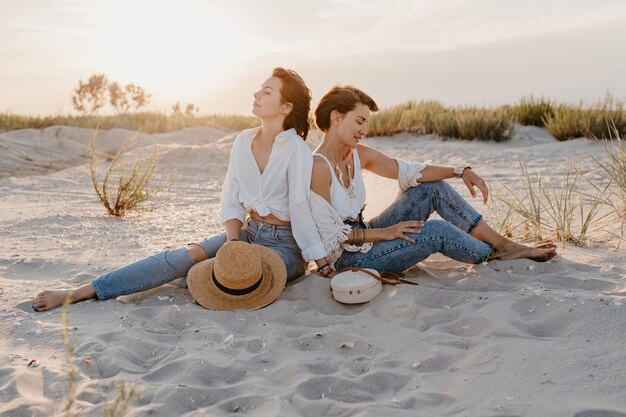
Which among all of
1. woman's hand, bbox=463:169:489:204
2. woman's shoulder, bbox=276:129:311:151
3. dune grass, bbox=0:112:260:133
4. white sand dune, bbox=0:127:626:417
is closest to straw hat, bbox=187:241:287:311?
white sand dune, bbox=0:127:626:417

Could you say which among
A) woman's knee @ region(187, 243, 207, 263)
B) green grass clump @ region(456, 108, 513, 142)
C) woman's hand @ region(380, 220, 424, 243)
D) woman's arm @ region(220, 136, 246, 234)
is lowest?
woman's knee @ region(187, 243, 207, 263)

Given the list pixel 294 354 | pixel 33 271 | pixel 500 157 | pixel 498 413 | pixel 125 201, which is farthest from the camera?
pixel 500 157

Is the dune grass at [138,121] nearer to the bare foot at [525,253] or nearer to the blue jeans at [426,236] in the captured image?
the blue jeans at [426,236]

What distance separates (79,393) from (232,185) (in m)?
1.79

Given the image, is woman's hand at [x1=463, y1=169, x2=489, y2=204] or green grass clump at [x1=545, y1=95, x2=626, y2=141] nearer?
woman's hand at [x1=463, y1=169, x2=489, y2=204]

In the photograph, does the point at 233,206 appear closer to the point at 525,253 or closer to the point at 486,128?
the point at 525,253

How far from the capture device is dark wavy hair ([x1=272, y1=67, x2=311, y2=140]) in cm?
416

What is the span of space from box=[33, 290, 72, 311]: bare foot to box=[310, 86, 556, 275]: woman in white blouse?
1.57m

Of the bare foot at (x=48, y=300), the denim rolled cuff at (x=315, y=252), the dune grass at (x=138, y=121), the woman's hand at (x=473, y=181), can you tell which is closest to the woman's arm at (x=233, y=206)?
the denim rolled cuff at (x=315, y=252)

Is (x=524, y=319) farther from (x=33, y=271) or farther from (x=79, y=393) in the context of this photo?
(x=33, y=271)

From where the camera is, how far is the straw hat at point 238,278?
3.88 metres

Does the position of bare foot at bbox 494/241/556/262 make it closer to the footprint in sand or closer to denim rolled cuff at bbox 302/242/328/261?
the footprint in sand

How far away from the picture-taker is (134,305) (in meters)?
4.13

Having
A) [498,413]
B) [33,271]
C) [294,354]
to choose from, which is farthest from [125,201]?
[498,413]
